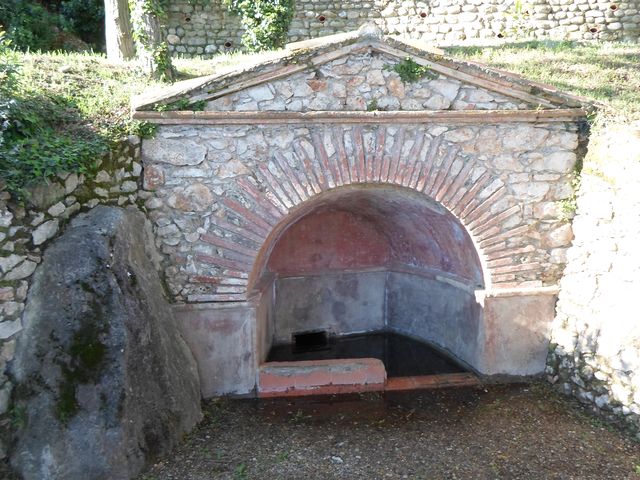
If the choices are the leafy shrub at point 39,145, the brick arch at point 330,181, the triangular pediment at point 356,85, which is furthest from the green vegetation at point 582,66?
the leafy shrub at point 39,145

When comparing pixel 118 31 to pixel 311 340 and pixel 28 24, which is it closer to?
pixel 28 24

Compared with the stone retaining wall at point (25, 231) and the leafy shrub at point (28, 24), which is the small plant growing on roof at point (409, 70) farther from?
the leafy shrub at point (28, 24)

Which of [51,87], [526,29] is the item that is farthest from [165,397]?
[526,29]

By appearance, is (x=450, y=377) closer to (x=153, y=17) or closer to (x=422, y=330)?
(x=422, y=330)

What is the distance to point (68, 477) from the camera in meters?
3.88

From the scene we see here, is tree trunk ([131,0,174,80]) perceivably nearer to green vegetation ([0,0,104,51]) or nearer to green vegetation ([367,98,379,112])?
green vegetation ([367,98,379,112])

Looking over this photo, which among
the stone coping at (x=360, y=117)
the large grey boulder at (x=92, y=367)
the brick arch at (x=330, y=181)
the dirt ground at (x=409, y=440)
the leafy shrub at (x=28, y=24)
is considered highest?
the leafy shrub at (x=28, y=24)

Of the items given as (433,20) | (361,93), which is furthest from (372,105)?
(433,20)

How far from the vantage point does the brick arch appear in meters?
5.19

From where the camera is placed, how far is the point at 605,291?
5141 millimetres

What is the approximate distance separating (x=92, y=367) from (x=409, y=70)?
12.4ft

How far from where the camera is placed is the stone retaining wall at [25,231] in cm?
401

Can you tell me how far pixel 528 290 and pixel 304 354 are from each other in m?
3.27

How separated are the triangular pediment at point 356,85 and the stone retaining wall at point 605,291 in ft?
2.61
